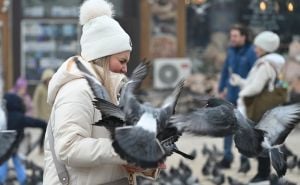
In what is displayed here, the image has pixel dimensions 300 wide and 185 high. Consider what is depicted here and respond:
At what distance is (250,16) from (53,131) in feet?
41.7

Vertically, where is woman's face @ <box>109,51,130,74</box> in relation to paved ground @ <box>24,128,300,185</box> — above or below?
above

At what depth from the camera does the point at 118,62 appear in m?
4.18

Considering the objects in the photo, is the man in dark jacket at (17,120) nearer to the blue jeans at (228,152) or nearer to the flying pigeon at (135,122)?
the blue jeans at (228,152)

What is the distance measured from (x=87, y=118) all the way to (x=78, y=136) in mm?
101

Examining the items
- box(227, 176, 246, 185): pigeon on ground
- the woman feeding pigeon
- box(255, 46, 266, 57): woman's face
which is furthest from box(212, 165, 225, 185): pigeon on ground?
the woman feeding pigeon

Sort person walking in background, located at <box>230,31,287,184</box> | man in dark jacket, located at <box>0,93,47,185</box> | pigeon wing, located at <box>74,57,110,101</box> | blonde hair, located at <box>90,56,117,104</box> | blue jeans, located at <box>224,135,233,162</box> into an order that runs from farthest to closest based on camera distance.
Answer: blue jeans, located at <box>224,135,233,162</box>
man in dark jacket, located at <box>0,93,47,185</box>
person walking in background, located at <box>230,31,287,184</box>
blonde hair, located at <box>90,56,117,104</box>
pigeon wing, located at <box>74,57,110,101</box>

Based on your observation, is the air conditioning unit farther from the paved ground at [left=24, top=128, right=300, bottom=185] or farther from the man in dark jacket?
the man in dark jacket

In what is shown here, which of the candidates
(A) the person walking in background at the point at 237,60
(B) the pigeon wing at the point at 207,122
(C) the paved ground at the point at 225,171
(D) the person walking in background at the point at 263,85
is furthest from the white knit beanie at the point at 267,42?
(B) the pigeon wing at the point at 207,122

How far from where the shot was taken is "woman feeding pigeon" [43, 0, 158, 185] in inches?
155

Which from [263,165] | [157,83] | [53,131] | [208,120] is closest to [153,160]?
[208,120]

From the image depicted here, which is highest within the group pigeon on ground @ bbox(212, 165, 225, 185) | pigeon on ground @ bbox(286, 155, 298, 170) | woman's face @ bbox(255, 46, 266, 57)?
woman's face @ bbox(255, 46, 266, 57)

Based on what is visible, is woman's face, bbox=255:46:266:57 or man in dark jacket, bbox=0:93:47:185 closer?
woman's face, bbox=255:46:266:57

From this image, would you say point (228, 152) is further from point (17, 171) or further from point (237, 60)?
point (17, 171)

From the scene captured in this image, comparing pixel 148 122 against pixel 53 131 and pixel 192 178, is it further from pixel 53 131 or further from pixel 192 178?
pixel 192 178
